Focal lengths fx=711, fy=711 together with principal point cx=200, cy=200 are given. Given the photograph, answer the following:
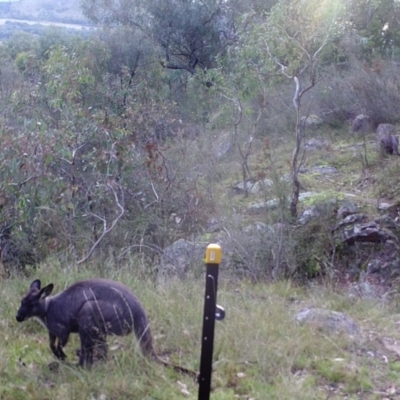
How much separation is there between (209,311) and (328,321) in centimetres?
244

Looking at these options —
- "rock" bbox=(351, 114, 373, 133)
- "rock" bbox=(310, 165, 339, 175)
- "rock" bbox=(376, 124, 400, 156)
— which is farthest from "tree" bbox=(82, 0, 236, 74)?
"rock" bbox=(376, 124, 400, 156)

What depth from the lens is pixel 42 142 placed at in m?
8.39

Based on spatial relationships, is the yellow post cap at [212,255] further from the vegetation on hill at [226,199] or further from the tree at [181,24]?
the tree at [181,24]

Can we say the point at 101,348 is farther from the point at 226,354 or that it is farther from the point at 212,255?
the point at 212,255

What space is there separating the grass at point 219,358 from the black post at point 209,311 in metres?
0.74

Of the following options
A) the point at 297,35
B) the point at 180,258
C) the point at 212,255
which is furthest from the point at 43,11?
the point at 212,255

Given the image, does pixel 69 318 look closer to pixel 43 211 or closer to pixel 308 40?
pixel 43 211

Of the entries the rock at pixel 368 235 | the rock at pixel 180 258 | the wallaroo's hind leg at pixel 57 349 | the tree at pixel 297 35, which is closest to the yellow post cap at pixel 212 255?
the wallaroo's hind leg at pixel 57 349

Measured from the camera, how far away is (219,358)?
214 inches

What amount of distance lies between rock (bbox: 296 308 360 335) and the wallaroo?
1.45 metres

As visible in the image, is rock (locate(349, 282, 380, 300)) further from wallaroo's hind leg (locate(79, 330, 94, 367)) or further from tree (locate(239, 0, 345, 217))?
wallaroo's hind leg (locate(79, 330, 94, 367))

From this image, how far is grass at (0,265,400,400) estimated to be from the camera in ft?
16.2

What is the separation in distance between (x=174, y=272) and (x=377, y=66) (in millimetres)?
10456

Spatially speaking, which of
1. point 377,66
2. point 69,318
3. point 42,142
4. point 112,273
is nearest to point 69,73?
point 42,142
